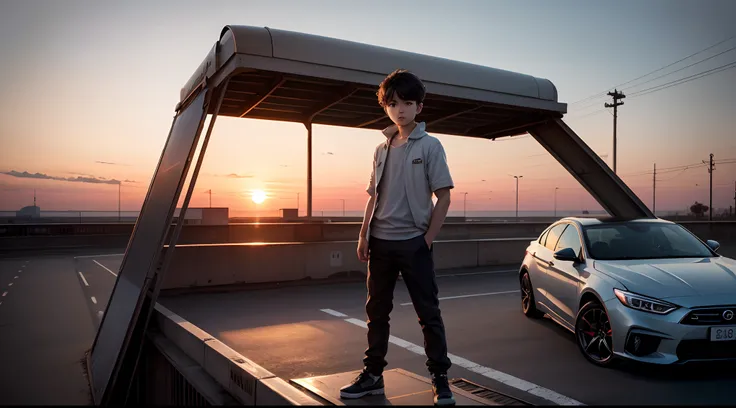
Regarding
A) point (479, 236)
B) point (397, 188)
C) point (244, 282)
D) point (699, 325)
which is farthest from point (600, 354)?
point (479, 236)

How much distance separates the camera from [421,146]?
3.75 meters

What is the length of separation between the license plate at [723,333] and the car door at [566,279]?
1413 mm

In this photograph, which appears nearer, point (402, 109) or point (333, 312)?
point (402, 109)

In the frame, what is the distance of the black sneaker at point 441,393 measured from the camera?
362 cm

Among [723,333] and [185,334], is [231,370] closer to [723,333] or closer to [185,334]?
[185,334]

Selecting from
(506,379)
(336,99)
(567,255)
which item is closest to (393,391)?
(506,379)

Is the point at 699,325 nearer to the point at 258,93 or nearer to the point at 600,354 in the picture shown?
the point at 600,354

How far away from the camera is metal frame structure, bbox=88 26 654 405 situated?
21.1 ft

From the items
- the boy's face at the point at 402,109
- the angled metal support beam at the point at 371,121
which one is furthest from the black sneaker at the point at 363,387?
the angled metal support beam at the point at 371,121

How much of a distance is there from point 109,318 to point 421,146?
5.37 metres

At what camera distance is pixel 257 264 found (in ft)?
36.7

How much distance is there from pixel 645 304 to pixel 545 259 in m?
2.26

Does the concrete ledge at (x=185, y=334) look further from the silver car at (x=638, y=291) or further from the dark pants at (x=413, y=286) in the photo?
the silver car at (x=638, y=291)

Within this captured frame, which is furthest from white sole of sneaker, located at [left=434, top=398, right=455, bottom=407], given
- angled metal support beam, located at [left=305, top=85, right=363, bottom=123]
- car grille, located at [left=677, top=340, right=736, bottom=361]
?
angled metal support beam, located at [left=305, top=85, right=363, bottom=123]
